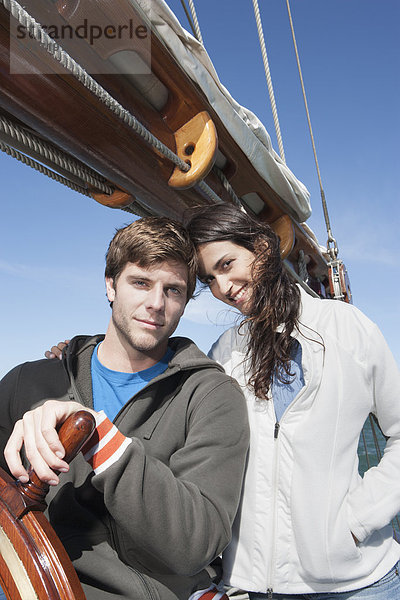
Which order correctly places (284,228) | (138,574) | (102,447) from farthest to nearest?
(284,228)
(138,574)
(102,447)

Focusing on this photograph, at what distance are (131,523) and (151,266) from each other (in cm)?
87

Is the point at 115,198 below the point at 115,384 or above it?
above

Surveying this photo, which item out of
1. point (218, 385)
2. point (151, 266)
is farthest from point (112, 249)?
point (218, 385)

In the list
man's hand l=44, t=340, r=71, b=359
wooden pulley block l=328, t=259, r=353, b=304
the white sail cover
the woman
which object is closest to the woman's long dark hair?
the woman

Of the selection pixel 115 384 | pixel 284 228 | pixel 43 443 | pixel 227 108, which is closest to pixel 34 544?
pixel 43 443

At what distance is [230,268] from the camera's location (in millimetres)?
1628

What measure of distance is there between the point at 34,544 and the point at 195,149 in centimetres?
119

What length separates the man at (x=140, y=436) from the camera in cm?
88

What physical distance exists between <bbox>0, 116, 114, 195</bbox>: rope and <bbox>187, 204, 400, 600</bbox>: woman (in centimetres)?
67

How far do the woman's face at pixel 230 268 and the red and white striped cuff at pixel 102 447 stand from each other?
82 centimetres

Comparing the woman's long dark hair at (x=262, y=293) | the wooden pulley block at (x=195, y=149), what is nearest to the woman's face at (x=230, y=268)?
the woman's long dark hair at (x=262, y=293)

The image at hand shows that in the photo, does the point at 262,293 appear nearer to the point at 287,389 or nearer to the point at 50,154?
the point at 287,389

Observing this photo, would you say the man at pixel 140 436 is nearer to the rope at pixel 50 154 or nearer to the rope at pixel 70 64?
the rope at pixel 50 154

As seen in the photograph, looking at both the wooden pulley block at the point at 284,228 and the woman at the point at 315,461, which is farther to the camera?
the wooden pulley block at the point at 284,228
